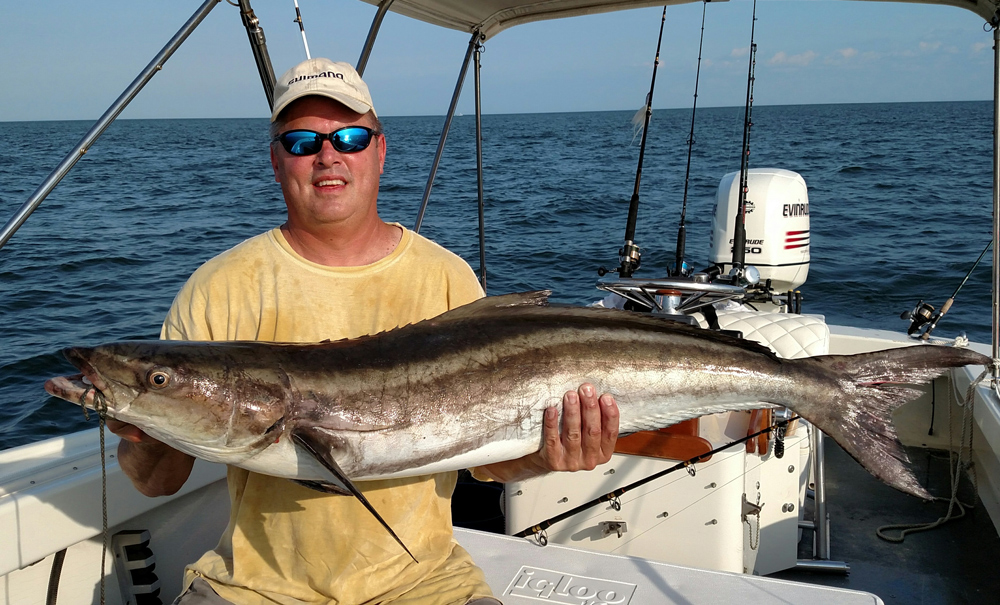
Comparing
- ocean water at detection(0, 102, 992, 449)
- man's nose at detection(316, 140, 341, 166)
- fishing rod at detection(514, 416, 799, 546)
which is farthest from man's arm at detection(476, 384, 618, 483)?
ocean water at detection(0, 102, 992, 449)

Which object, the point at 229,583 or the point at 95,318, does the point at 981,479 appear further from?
the point at 95,318

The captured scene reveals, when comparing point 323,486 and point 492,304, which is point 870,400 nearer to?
point 492,304

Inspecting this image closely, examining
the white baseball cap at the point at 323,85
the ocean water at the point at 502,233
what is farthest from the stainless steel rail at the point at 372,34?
the ocean water at the point at 502,233

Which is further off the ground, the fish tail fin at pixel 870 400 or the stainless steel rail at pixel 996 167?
the stainless steel rail at pixel 996 167

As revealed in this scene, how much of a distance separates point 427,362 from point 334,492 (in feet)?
1.45

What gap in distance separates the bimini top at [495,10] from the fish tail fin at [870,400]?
7.91ft

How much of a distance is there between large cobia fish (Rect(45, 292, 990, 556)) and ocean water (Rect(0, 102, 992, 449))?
6.95 meters

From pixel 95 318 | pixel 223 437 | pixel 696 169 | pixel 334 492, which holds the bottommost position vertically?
pixel 95 318

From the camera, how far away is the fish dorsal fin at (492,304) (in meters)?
2.42

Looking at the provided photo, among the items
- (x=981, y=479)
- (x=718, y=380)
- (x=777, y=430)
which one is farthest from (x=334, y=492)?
(x=981, y=479)

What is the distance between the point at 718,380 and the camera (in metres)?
2.40

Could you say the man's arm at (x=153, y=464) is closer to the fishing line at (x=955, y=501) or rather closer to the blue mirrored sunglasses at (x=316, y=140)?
the blue mirrored sunglasses at (x=316, y=140)

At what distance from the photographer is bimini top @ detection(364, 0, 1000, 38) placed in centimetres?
438

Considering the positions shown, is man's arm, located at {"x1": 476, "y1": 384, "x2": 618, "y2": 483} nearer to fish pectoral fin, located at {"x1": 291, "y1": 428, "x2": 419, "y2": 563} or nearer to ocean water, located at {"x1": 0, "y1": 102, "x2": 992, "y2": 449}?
fish pectoral fin, located at {"x1": 291, "y1": 428, "x2": 419, "y2": 563}
